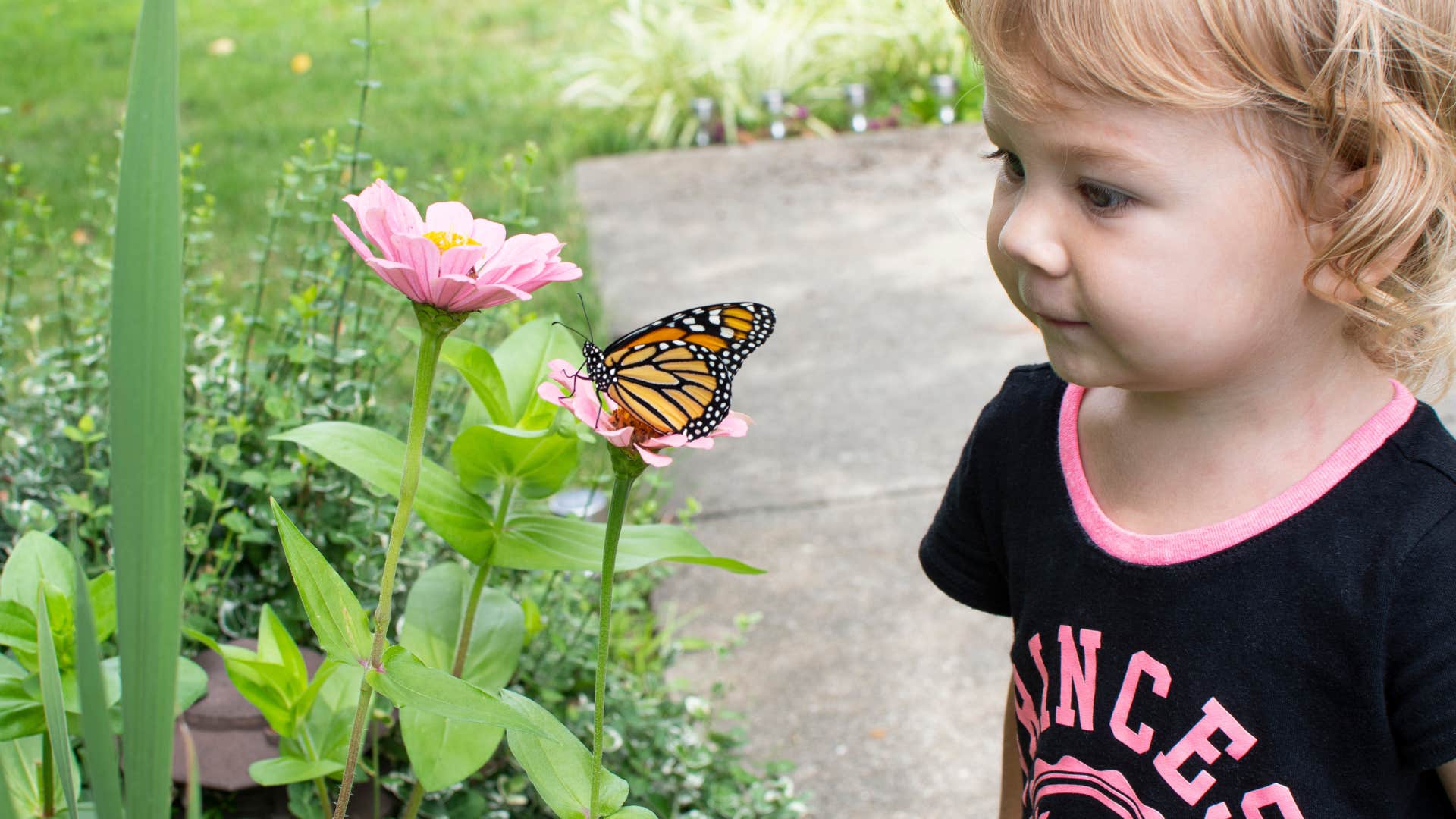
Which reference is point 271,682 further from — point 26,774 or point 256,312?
point 256,312

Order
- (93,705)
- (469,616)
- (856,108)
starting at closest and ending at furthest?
1. (93,705)
2. (469,616)
3. (856,108)

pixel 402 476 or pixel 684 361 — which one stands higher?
pixel 684 361

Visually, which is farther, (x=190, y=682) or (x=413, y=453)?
(x=190, y=682)

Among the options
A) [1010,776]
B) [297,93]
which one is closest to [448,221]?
[1010,776]

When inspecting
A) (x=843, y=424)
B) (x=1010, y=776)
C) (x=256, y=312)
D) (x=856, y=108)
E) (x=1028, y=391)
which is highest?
(x=1028, y=391)

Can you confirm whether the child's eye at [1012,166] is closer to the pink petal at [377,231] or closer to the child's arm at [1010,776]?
the pink petal at [377,231]

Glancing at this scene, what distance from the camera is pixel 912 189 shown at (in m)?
5.63

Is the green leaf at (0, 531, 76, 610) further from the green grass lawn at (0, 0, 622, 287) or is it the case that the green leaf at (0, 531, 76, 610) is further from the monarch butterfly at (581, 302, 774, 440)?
the green grass lawn at (0, 0, 622, 287)

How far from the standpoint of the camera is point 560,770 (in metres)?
1.19

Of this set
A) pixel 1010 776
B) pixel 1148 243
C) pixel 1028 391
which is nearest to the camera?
pixel 1148 243

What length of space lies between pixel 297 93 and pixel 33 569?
18.9 ft

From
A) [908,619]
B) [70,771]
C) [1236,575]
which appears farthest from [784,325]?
[70,771]

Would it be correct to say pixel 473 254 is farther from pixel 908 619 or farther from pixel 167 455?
pixel 908 619

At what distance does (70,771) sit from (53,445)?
1.41 meters
